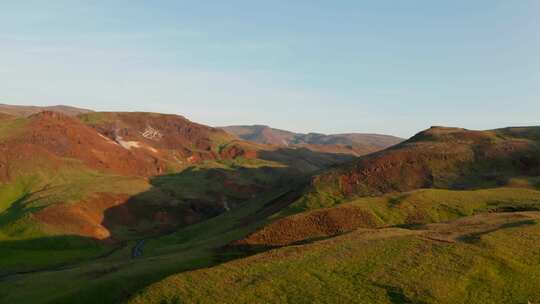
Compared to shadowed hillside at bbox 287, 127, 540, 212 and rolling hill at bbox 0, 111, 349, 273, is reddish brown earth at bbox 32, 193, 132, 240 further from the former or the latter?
shadowed hillside at bbox 287, 127, 540, 212

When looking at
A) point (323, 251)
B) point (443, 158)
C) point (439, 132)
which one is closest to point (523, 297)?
point (323, 251)

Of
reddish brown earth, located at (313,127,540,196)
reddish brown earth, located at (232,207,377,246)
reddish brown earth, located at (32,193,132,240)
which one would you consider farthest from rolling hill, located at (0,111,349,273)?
reddish brown earth, located at (232,207,377,246)

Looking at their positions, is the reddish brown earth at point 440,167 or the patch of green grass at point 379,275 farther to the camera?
the reddish brown earth at point 440,167

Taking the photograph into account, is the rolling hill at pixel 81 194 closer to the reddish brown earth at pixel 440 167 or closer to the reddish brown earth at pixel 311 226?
the reddish brown earth at pixel 440 167

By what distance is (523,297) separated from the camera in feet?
119

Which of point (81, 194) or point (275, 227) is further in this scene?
point (81, 194)

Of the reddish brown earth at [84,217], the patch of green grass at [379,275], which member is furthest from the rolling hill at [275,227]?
the reddish brown earth at [84,217]

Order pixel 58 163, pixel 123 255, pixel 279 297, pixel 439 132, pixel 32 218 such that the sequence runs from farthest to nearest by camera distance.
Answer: pixel 58 163 → pixel 439 132 → pixel 32 218 → pixel 123 255 → pixel 279 297

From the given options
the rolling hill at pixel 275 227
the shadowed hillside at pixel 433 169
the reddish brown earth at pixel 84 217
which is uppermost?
the shadowed hillside at pixel 433 169

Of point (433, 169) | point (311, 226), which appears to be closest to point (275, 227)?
point (311, 226)

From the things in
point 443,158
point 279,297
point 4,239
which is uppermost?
point 443,158

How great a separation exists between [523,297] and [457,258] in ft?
24.3

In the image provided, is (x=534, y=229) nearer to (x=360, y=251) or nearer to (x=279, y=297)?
(x=360, y=251)

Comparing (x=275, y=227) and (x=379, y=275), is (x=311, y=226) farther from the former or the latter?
(x=379, y=275)
